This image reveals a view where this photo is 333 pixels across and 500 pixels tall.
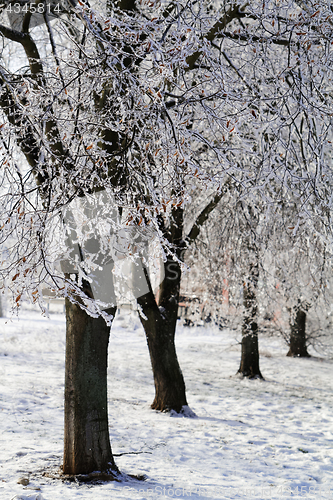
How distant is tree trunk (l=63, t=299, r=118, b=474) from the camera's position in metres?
4.21

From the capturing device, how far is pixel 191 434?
6434mm

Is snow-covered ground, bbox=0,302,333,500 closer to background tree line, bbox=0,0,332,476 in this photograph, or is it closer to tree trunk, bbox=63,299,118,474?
tree trunk, bbox=63,299,118,474

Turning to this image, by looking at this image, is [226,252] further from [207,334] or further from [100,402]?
[207,334]

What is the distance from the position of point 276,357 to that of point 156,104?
13.7 m

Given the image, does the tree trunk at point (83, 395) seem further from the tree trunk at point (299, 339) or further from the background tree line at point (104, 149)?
the tree trunk at point (299, 339)

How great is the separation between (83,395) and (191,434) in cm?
284

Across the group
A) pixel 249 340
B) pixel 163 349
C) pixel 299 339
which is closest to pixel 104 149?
pixel 163 349

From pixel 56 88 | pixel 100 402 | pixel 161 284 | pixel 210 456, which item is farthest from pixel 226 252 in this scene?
pixel 56 88

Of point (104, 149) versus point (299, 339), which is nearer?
point (104, 149)

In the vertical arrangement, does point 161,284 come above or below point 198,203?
below

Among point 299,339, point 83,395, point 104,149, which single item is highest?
point 104,149

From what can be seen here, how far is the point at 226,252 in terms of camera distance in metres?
9.15

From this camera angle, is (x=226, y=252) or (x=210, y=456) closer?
(x=210, y=456)

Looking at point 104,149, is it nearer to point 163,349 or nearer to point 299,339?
point 163,349
